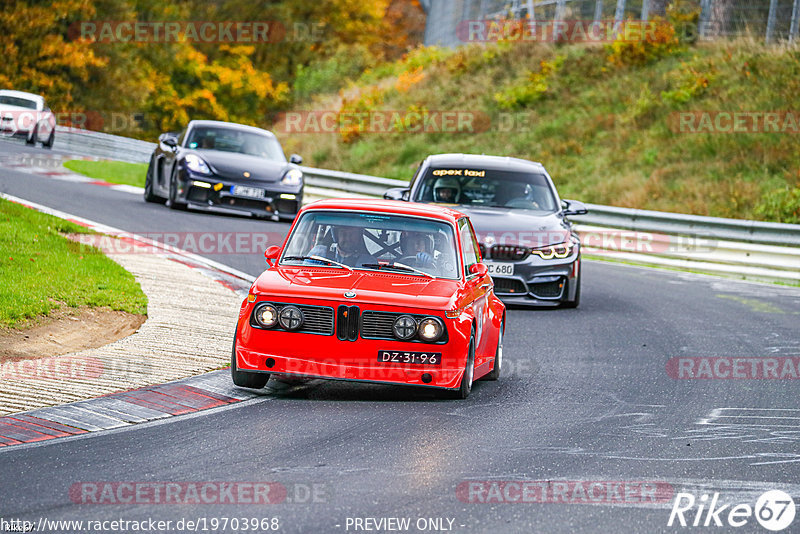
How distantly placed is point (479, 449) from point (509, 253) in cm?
707

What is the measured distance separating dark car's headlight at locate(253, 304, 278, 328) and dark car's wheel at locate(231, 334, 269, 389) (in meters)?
0.28

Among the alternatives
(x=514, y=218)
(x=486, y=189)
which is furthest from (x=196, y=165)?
(x=514, y=218)

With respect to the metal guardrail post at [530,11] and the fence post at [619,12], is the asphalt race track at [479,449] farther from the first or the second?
the metal guardrail post at [530,11]

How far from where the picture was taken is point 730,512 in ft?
20.4

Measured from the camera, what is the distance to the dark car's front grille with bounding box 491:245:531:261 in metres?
14.4

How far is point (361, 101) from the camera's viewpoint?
135 ft

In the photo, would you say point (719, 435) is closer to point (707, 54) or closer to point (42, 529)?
point (42, 529)

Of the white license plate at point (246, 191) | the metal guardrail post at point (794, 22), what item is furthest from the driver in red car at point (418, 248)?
the metal guardrail post at point (794, 22)

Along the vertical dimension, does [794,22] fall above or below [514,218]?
above

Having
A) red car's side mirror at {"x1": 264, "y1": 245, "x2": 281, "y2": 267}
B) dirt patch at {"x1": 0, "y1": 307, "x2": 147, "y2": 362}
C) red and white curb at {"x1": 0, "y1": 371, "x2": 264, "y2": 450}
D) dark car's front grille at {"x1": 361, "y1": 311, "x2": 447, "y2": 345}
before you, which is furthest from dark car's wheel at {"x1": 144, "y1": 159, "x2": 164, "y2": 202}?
dark car's front grille at {"x1": 361, "y1": 311, "x2": 447, "y2": 345}

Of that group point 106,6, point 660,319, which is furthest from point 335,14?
point 660,319

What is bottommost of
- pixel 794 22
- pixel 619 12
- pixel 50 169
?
pixel 50 169

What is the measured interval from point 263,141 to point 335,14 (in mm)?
38378

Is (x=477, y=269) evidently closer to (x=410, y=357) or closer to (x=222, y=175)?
(x=410, y=357)
